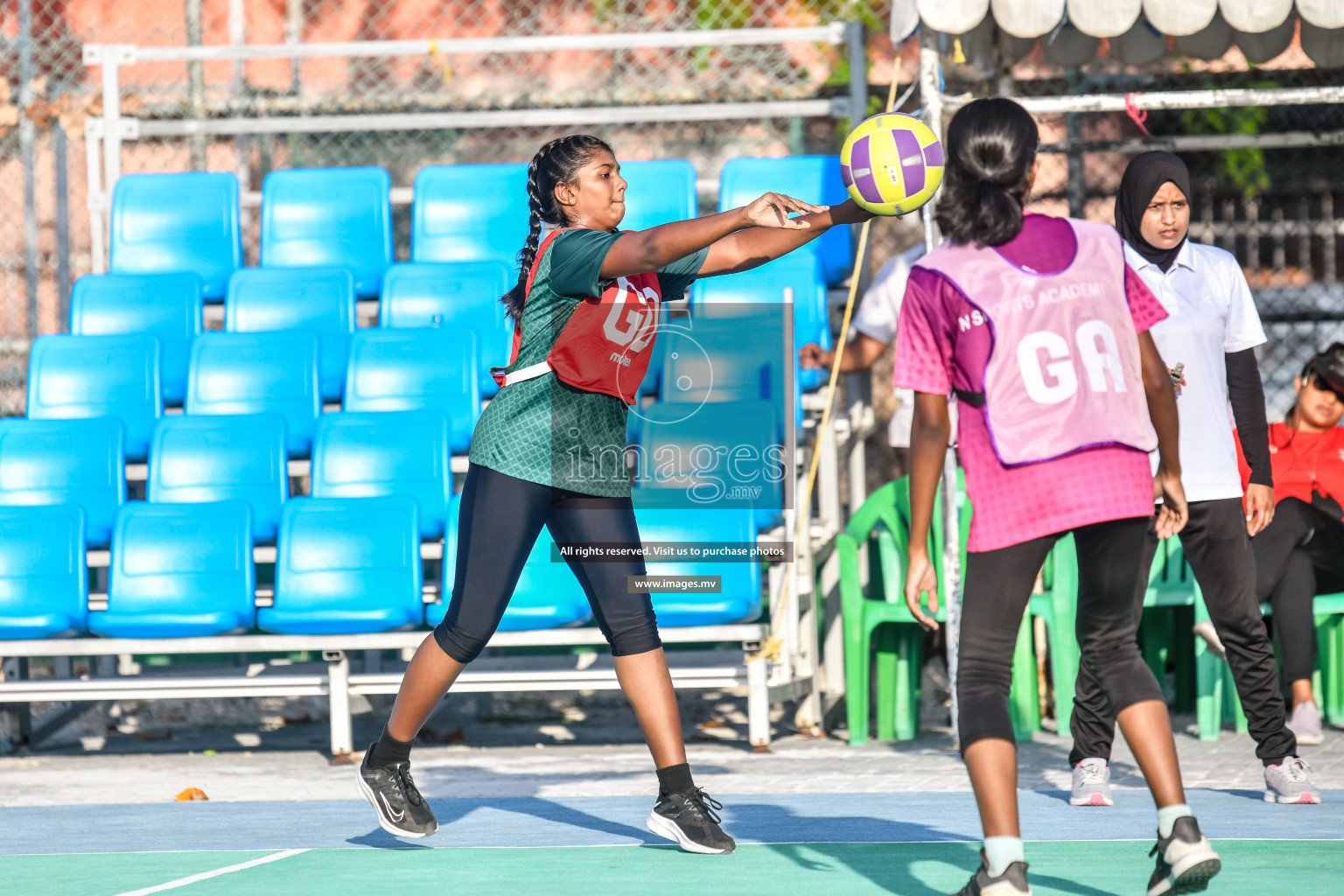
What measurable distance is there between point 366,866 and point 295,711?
12.6 ft

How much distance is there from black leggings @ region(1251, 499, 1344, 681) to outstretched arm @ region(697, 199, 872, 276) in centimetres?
299

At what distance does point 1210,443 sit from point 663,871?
2.06 m

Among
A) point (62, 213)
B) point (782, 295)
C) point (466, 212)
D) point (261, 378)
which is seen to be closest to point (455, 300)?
point (466, 212)

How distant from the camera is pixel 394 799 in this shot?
4023mm

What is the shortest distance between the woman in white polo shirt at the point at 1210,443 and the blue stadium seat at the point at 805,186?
275cm

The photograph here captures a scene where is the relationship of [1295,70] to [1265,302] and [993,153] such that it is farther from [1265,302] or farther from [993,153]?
[993,153]

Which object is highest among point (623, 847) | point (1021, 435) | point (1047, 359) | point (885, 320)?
point (885, 320)

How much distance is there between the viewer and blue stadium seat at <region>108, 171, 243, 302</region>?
26.3 feet

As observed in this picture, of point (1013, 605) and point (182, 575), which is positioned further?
point (182, 575)

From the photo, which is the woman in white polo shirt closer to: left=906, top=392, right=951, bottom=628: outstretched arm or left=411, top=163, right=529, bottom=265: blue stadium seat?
left=906, top=392, right=951, bottom=628: outstretched arm

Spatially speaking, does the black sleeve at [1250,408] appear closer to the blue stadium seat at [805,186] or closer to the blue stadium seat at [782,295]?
the blue stadium seat at [782,295]

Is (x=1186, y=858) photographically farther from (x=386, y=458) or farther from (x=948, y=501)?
(x=386, y=458)

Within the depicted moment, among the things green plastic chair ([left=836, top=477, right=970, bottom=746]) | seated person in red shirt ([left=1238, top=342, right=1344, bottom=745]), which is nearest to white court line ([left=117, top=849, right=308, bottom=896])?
green plastic chair ([left=836, top=477, right=970, bottom=746])

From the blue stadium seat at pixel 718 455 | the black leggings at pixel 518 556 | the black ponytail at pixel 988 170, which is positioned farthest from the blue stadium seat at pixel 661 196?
the black ponytail at pixel 988 170
